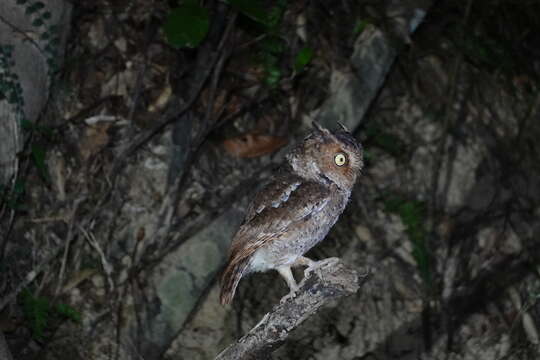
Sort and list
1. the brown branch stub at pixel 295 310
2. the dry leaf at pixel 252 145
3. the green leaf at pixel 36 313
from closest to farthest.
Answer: the brown branch stub at pixel 295 310 → the green leaf at pixel 36 313 → the dry leaf at pixel 252 145

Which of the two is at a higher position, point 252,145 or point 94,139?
point 252,145

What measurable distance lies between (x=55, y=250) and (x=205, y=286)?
93 cm

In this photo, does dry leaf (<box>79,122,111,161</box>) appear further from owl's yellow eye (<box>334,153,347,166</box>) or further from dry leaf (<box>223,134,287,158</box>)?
owl's yellow eye (<box>334,153,347,166</box>)

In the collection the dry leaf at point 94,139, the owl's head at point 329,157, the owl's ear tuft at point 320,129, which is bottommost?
the dry leaf at point 94,139

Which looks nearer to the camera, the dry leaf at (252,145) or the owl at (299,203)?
the owl at (299,203)

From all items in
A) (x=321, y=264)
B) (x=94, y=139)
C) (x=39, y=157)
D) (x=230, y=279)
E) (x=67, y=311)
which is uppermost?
(x=321, y=264)

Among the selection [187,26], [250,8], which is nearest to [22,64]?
[187,26]

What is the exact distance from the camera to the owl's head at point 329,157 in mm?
3293

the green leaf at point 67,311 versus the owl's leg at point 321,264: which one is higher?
the owl's leg at point 321,264

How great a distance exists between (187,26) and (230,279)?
5.69 ft

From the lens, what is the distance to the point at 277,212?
340cm

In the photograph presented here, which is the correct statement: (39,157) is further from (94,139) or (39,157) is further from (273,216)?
(273,216)

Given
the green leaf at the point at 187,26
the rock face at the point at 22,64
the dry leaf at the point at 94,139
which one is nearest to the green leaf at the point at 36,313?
the rock face at the point at 22,64

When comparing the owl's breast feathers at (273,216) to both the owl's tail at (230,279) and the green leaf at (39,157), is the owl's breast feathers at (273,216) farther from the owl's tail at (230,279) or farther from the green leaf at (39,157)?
the green leaf at (39,157)
